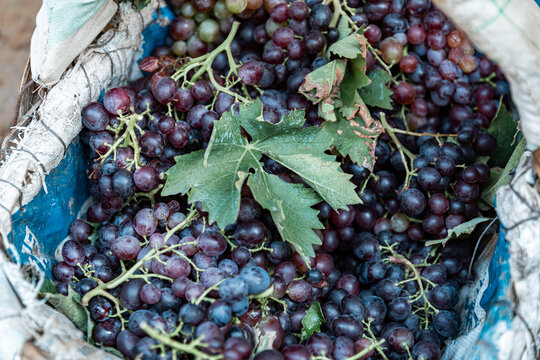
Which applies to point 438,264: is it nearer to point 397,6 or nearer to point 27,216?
point 397,6

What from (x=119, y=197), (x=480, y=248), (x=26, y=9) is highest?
(x=26, y=9)

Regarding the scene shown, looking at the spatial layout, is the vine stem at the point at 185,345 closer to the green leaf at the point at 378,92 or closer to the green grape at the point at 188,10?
the green leaf at the point at 378,92

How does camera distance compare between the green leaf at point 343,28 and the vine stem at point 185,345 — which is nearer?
the vine stem at point 185,345

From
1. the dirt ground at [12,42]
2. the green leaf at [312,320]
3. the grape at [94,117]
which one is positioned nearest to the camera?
the green leaf at [312,320]

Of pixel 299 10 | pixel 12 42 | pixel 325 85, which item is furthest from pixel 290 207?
pixel 12 42

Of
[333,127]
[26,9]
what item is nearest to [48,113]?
[333,127]

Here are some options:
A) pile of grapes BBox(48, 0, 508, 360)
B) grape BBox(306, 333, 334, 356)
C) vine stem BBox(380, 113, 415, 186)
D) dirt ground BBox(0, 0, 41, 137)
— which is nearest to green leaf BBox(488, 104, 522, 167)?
pile of grapes BBox(48, 0, 508, 360)

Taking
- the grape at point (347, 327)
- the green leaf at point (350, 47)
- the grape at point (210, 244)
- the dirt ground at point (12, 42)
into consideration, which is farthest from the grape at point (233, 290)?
the dirt ground at point (12, 42)

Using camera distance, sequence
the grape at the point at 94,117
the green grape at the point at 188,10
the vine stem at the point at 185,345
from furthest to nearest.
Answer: the green grape at the point at 188,10 < the grape at the point at 94,117 < the vine stem at the point at 185,345
